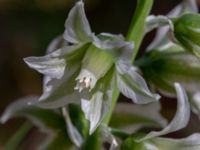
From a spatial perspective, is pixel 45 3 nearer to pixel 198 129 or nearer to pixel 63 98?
pixel 198 129

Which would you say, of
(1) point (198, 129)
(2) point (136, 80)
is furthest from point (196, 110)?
(1) point (198, 129)

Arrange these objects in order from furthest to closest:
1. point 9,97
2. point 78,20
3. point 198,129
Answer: point 9,97
point 198,129
point 78,20

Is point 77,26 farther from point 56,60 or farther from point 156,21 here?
point 156,21

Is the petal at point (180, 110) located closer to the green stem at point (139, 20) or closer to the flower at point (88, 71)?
the flower at point (88, 71)

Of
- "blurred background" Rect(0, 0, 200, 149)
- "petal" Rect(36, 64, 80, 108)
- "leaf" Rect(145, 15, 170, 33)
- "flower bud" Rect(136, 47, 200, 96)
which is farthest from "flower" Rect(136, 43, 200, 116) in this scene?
"blurred background" Rect(0, 0, 200, 149)

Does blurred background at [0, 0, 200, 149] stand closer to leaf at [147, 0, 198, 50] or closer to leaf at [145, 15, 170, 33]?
leaf at [147, 0, 198, 50]

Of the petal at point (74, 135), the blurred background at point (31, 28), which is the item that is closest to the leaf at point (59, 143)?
the petal at point (74, 135)
